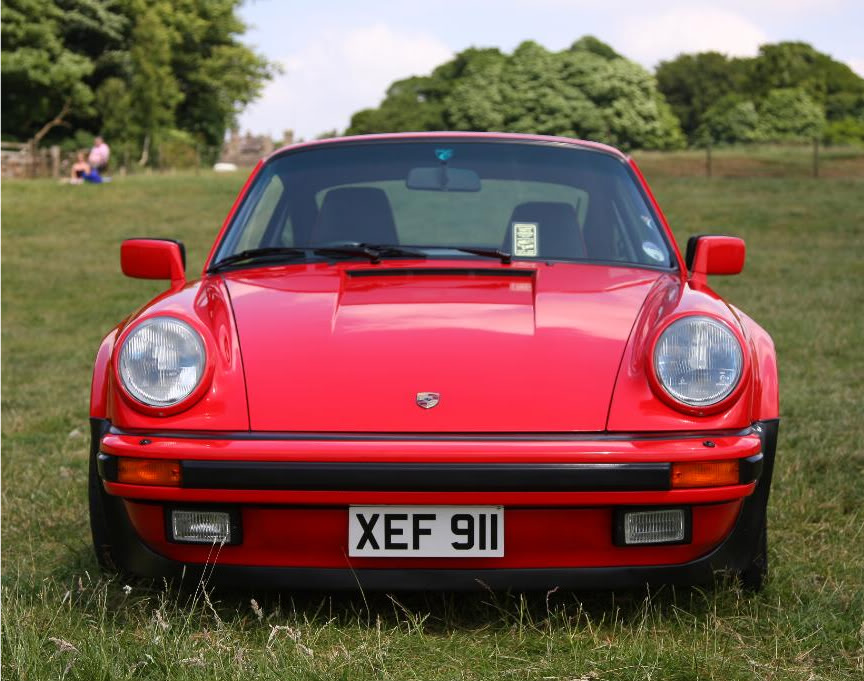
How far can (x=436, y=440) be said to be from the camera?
275cm

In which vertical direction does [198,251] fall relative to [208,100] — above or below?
below

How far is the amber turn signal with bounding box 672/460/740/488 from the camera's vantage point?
9.05ft

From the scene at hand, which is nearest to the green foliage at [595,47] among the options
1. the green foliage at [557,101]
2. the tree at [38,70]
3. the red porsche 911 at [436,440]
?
the green foliage at [557,101]

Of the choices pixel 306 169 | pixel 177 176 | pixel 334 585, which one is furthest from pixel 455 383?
pixel 177 176

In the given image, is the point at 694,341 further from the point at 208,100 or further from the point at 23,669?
the point at 208,100

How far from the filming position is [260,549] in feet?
9.38

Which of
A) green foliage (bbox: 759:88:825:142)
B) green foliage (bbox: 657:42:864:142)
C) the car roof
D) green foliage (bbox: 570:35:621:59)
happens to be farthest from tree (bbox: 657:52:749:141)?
the car roof

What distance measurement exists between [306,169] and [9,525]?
1619mm

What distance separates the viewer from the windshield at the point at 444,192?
3816 millimetres

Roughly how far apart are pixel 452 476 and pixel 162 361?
0.79 meters

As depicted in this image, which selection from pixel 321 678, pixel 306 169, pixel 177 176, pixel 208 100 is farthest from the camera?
pixel 208 100

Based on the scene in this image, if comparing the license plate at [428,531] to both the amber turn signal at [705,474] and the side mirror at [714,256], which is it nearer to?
the amber turn signal at [705,474]

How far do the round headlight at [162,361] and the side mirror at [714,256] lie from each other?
→ 5.36 ft

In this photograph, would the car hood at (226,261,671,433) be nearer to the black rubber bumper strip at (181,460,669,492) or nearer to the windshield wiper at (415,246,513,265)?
the black rubber bumper strip at (181,460,669,492)
